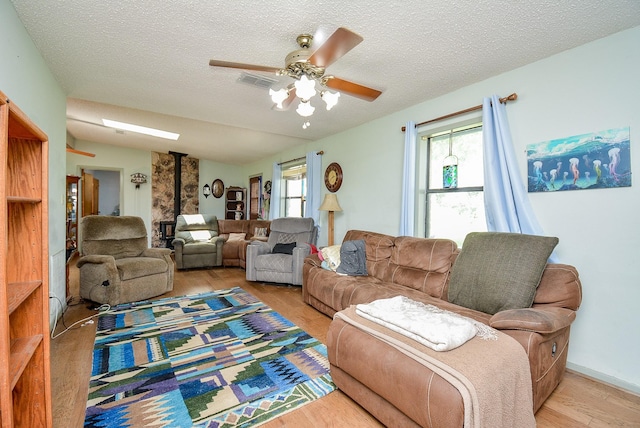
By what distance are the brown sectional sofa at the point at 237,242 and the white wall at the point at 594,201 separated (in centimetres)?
435

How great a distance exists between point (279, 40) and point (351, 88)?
2.04ft

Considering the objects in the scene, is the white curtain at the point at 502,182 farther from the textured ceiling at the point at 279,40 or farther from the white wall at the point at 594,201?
the textured ceiling at the point at 279,40

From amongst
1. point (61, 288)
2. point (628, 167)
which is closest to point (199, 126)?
point (61, 288)

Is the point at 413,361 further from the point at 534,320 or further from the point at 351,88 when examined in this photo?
the point at 351,88

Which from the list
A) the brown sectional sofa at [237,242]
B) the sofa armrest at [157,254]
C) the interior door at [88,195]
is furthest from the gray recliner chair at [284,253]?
the interior door at [88,195]

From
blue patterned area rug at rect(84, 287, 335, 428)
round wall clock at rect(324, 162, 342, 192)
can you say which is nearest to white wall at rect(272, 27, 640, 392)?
blue patterned area rug at rect(84, 287, 335, 428)

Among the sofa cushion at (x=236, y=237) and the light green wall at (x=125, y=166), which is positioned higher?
the light green wall at (x=125, y=166)

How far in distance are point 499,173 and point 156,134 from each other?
560cm

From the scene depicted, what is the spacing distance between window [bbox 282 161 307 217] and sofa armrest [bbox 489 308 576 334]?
4475 mm

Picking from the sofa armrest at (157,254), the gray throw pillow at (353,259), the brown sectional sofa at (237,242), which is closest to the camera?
the gray throw pillow at (353,259)

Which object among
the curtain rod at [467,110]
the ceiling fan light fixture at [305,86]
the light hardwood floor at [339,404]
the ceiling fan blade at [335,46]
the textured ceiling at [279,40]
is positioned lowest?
the light hardwood floor at [339,404]

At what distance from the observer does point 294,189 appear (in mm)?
6195

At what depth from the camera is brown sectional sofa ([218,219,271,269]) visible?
17.1 ft

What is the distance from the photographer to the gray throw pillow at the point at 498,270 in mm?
1913
